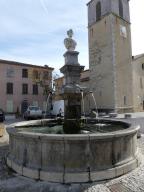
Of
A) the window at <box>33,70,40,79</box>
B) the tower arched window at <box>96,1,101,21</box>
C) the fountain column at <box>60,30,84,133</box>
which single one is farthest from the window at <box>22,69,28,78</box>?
the fountain column at <box>60,30,84,133</box>

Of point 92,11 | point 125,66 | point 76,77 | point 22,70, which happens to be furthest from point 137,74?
point 76,77

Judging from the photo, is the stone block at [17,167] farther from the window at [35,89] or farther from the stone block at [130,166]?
the window at [35,89]

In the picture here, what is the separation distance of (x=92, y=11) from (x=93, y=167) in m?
32.6

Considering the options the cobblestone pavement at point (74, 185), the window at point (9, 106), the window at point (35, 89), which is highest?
the window at point (35, 89)

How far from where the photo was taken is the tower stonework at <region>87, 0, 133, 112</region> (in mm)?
29250

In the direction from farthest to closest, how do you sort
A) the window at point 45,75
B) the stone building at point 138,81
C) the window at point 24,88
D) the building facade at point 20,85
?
the window at point 45,75, the window at point 24,88, the building facade at point 20,85, the stone building at point 138,81

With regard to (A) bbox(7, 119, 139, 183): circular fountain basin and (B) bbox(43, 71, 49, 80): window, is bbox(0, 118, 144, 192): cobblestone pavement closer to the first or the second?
(A) bbox(7, 119, 139, 183): circular fountain basin

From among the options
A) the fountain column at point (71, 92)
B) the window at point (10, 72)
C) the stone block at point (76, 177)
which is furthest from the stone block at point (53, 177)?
the window at point (10, 72)

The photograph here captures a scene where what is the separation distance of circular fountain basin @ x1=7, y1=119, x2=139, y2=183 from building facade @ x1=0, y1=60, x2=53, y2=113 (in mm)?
29532

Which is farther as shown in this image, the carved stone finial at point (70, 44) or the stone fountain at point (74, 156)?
the carved stone finial at point (70, 44)

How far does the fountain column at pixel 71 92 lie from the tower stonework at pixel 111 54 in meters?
22.2

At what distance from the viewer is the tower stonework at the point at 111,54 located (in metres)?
29.2

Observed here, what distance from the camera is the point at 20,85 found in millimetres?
35062

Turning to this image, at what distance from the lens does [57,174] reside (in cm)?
435
